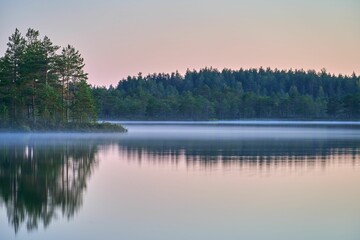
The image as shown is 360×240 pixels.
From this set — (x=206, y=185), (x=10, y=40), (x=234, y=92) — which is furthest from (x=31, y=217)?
(x=234, y=92)

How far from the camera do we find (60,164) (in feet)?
97.9

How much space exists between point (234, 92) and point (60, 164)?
148m

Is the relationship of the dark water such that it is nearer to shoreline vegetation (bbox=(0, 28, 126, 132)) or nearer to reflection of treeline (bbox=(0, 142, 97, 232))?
reflection of treeline (bbox=(0, 142, 97, 232))

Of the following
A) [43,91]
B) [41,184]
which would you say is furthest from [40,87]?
[41,184]

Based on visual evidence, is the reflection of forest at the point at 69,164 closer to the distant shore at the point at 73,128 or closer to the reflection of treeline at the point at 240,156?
the reflection of treeline at the point at 240,156

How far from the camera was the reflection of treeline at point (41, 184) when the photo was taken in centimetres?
1677

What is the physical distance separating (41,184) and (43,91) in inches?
1564

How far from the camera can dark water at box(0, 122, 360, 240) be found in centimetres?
1479

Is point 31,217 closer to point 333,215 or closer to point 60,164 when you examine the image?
point 333,215

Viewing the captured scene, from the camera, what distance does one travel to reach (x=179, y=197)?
774 inches

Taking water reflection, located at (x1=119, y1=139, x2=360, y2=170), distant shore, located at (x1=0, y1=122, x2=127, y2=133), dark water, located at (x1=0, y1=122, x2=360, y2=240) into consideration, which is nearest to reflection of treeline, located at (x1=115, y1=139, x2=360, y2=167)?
water reflection, located at (x1=119, y1=139, x2=360, y2=170)

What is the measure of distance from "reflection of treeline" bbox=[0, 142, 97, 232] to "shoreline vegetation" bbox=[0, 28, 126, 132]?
25602 millimetres

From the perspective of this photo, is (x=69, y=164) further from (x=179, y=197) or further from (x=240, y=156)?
(x=179, y=197)

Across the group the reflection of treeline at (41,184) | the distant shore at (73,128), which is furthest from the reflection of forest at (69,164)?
the distant shore at (73,128)
